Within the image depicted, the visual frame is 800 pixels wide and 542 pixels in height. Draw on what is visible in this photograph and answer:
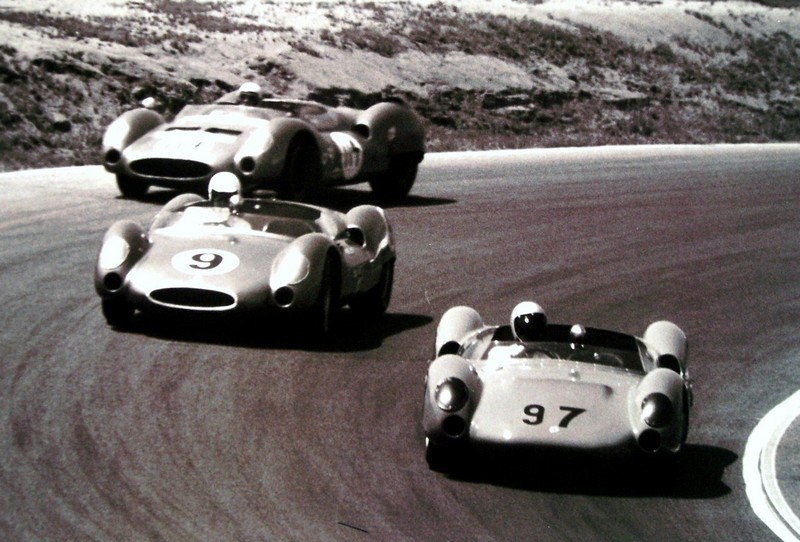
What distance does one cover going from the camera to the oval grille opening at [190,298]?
9.16 meters

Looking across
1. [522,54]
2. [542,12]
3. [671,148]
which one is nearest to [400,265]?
[671,148]

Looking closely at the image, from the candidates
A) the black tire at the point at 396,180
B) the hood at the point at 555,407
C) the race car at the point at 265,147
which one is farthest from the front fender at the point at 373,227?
the black tire at the point at 396,180

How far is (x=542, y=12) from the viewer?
151 feet

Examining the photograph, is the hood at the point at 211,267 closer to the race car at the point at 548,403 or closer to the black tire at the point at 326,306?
the black tire at the point at 326,306

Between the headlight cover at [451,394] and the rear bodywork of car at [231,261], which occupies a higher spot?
the headlight cover at [451,394]

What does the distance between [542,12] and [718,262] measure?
32135 millimetres

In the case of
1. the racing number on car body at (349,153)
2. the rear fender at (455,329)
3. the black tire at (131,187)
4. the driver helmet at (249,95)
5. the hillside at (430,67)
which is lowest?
the hillside at (430,67)

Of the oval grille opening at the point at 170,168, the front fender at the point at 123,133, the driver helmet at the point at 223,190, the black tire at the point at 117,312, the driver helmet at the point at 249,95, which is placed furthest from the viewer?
the driver helmet at the point at 249,95

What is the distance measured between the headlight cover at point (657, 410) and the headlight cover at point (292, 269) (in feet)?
9.88

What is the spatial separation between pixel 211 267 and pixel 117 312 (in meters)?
0.66

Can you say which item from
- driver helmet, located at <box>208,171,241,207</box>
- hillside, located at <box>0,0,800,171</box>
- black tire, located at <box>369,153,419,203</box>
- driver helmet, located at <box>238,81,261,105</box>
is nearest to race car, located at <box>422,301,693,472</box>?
driver helmet, located at <box>208,171,241,207</box>

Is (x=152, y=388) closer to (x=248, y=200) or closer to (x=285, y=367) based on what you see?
Answer: (x=285, y=367)

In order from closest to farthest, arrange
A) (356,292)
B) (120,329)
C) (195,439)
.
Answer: (195,439), (120,329), (356,292)

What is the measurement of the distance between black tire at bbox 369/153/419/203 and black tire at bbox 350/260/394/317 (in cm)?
670
